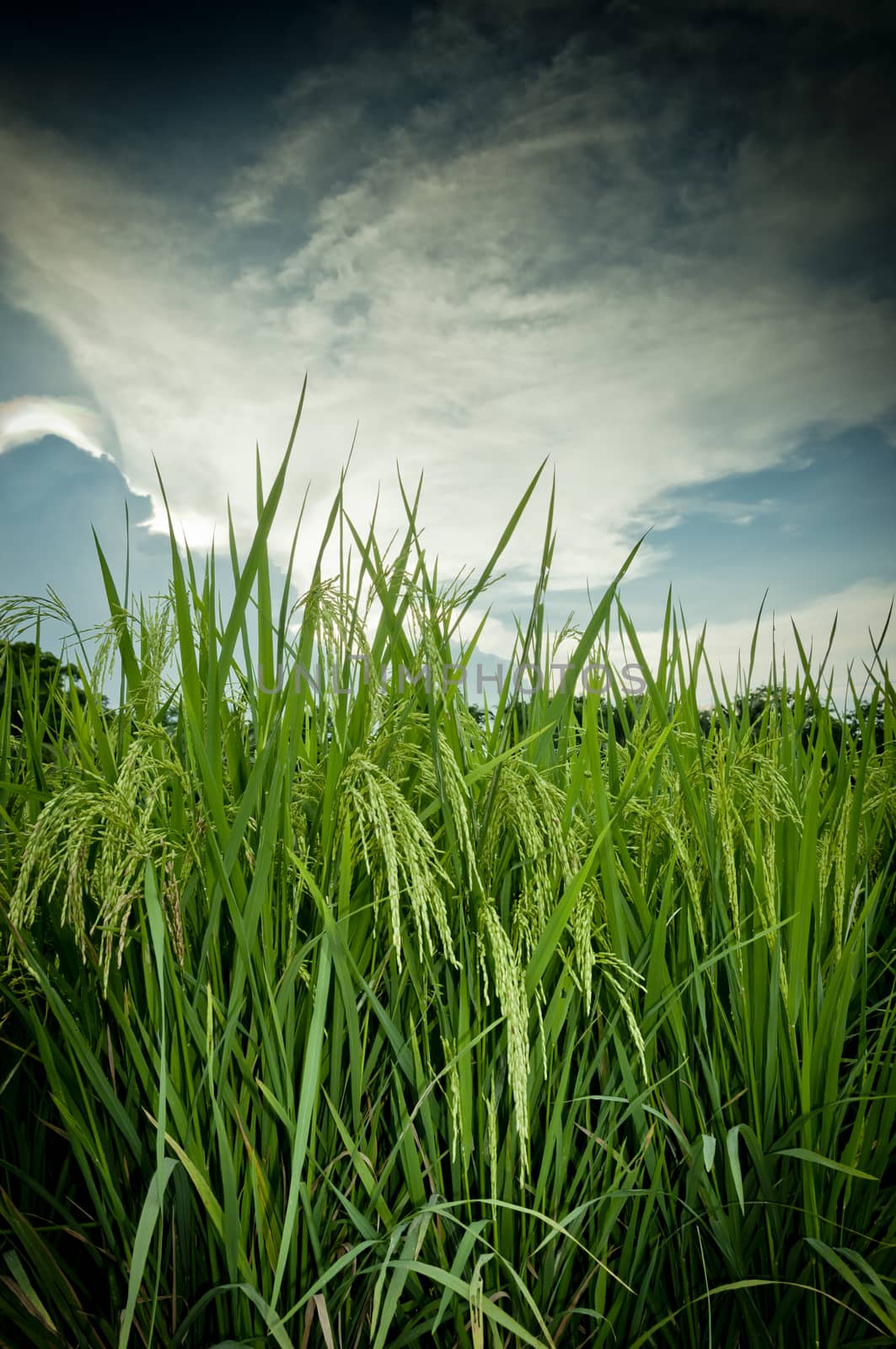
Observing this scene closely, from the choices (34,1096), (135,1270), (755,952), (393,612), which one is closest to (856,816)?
(755,952)

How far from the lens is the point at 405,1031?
1559 millimetres

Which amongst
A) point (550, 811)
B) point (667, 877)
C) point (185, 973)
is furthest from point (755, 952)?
point (185, 973)

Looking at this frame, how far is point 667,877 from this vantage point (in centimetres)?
165

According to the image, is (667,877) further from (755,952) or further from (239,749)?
(239,749)

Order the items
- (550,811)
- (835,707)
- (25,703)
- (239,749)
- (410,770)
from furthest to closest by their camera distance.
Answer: (835,707) < (25,703) < (410,770) < (239,749) < (550,811)

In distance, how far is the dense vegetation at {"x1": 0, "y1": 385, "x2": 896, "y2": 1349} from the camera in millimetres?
1314

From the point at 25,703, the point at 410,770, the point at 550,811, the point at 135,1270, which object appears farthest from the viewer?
the point at 25,703

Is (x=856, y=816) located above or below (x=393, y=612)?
below

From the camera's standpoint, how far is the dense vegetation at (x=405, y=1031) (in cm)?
131

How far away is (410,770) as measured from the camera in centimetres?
167

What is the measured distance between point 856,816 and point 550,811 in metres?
0.91

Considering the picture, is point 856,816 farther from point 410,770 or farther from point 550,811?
point 410,770

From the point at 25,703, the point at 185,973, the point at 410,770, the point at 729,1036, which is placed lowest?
the point at 729,1036

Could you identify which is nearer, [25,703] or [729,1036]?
[729,1036]
